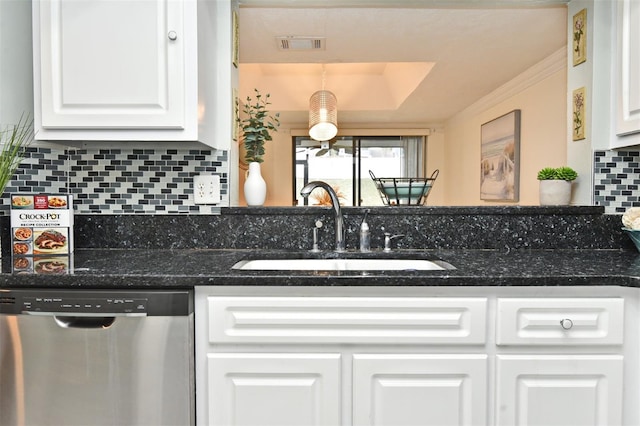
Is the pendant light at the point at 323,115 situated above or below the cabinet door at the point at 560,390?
above

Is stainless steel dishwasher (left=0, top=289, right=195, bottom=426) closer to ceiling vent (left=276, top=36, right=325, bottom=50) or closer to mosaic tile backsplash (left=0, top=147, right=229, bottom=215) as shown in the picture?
mosaic tile backsplash (left=0, top=147, right=229, bottom=215)

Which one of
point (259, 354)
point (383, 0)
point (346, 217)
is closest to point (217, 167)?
point (346, 217)

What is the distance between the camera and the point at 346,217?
1772 millimetres

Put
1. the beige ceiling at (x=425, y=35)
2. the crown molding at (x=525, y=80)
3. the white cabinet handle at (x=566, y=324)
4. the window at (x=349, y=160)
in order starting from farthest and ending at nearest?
the window at (x=349, y=160), the crown molding at (x=525, y=80), the beige ceiling at (x=425, y=35), the white cabinet handle at (x=566, y=324)

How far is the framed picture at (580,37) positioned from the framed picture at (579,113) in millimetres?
131

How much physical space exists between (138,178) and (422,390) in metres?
1.35

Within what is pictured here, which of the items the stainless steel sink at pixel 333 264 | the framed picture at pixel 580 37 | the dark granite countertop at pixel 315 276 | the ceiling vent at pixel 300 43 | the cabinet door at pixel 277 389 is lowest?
the cabinet door at pixel 277 389

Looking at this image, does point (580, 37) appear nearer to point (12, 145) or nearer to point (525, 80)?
point (525, 80)

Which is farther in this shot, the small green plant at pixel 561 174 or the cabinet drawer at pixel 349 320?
the small green plant at pixel 561 174

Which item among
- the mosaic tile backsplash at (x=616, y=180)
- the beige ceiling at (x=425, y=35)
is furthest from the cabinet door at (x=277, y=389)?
the beige ceiling at (x=425, y=35)

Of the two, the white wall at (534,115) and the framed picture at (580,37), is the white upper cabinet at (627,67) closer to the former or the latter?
the framed picture at (580,37)

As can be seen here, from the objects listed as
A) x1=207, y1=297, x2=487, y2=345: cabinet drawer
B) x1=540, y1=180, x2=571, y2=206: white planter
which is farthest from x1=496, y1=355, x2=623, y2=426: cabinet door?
x1=540, y1=180, x2=571, y2=206: white planter

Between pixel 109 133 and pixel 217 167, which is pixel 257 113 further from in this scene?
pixel 109 133

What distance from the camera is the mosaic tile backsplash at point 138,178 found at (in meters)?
1.76
